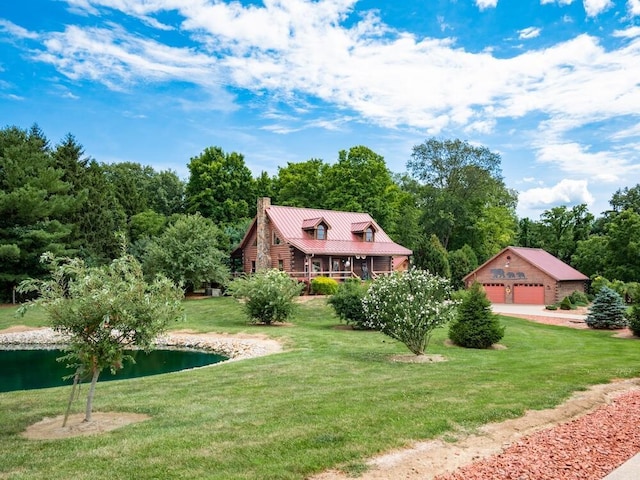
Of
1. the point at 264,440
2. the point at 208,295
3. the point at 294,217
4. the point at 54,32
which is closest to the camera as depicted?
the point at 264,440

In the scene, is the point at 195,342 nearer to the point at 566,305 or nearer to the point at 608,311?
the point at 608,311

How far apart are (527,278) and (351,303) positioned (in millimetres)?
20422

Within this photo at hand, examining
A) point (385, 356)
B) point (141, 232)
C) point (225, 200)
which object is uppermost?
point (225, 200)

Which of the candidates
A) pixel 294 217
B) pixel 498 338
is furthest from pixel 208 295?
pixel 498 338

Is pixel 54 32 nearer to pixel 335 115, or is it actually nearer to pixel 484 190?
A: pixel 335 115

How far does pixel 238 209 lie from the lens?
2057 inches

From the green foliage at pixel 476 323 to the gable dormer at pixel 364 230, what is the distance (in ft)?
77.2

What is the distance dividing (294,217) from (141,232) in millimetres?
18316

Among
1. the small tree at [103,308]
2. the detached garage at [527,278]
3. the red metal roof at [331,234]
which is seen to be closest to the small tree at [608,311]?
the detached garage at [527,278]

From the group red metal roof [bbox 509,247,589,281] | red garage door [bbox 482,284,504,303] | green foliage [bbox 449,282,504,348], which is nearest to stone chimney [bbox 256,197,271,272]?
red garage door [bbox 482,284,504,303]

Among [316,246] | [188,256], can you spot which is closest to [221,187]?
[188,256]

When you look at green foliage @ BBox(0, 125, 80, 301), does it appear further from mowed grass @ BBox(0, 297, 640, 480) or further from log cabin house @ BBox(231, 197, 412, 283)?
mowed grass @ BBox(0, 297, 640, 480)

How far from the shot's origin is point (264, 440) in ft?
20.6

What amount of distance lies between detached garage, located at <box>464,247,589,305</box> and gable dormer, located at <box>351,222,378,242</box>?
825 centimetres
